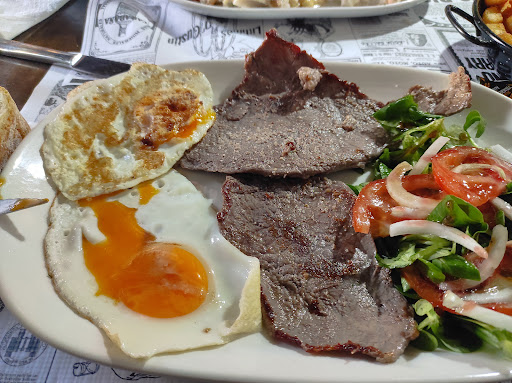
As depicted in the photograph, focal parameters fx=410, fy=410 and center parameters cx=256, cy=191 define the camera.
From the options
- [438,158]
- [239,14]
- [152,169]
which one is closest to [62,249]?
[152,169]

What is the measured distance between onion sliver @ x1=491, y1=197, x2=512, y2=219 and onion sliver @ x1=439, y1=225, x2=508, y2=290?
14 cm

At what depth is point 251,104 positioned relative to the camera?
2.71 m

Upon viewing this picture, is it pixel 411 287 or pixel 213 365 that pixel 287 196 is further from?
pixel 213 365

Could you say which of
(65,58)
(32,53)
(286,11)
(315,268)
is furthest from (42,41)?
(315,268)

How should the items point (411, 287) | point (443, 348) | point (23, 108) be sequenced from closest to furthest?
point (443, 348), point (411, 287), point (23, 108)

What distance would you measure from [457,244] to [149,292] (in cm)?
142

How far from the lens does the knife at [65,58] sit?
3178mm

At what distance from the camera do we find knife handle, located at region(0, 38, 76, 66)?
3.39 metres

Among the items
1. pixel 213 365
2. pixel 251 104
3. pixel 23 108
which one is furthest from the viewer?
pixel 23 108

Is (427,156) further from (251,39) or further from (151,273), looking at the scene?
(251,39)

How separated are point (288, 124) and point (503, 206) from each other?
1.25 metres

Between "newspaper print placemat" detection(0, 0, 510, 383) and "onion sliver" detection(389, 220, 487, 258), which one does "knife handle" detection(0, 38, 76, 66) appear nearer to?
"newspaper print placemat" detection(0, 0, 510, 383)

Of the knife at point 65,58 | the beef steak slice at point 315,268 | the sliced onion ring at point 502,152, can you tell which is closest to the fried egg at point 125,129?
the beef steak slice at point 315,268

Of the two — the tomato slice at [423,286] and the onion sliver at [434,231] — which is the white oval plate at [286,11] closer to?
the onion sliver at [434,231]
